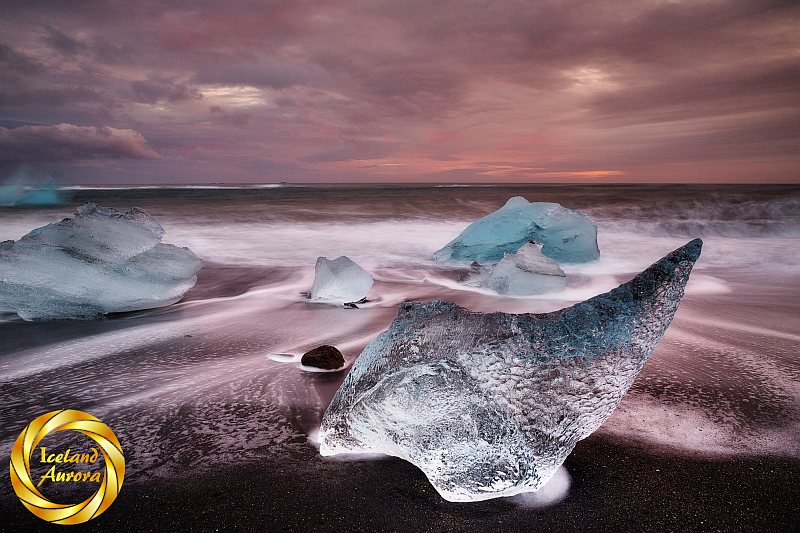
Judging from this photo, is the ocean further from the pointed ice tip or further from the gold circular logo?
the pointed ice tip

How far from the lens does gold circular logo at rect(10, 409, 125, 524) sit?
1.78 m

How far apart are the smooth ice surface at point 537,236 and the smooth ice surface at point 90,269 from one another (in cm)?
491

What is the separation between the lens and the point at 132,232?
17.3 ft

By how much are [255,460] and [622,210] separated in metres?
22.5

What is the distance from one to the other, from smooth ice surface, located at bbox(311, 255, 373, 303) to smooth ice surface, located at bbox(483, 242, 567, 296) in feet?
5.34

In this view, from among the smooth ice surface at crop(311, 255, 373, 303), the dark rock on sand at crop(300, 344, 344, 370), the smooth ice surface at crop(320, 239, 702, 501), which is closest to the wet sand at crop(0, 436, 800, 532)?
the smooth ice surface at crop(320, 239, 702, 501)

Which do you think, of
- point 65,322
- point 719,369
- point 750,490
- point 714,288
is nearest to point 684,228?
point 714,288

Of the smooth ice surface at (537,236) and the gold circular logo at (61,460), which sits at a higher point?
the smooth ice surface at (537,236)

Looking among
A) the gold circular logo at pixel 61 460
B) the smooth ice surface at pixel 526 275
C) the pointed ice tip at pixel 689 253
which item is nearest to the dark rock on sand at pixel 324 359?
the gold circular logo at pixel 61 460

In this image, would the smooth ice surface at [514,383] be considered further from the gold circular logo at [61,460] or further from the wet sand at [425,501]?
the gold circular logo at [61,460]

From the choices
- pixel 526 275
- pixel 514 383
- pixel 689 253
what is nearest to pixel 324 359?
pixel 514 383

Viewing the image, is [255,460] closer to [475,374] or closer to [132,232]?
[475,374]

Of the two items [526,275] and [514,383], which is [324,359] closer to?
[514,383]

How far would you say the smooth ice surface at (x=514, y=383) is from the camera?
69.8 inches
